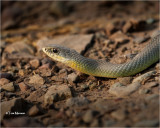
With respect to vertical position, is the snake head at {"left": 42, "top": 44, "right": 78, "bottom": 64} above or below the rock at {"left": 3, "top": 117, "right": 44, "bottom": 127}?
above

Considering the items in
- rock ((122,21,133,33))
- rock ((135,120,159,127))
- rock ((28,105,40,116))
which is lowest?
rock ((135,120,159,127))

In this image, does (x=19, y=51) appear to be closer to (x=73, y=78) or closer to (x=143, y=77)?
(x=73, y=78)

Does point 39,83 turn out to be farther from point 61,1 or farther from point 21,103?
point 61,1

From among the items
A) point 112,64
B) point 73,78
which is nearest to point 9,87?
point 73,78

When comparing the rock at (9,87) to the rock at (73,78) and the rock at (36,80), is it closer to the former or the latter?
the rock at (36,80)

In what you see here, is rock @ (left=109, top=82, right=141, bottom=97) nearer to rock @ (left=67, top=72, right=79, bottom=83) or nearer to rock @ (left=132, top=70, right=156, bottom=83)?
rock @ (left=132, top=70, right=156, bottom=83)

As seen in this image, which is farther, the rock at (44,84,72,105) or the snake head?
the snake head

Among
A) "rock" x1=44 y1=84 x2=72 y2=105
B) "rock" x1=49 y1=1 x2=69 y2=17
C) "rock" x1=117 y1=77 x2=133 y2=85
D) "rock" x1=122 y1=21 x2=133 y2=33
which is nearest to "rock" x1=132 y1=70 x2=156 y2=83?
"rock" x1=117 y1=77 x2=133 y2=85
